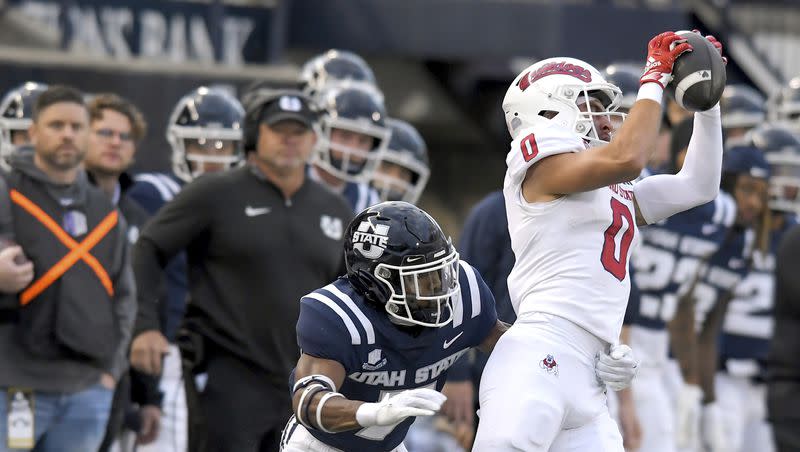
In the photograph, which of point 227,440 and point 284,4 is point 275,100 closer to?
point 227,440

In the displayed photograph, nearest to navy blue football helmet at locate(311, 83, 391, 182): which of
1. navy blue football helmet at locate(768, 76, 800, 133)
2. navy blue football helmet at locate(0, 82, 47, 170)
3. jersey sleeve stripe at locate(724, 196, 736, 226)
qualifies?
navy blue football helmet at locate(0, 82, 47, 170)

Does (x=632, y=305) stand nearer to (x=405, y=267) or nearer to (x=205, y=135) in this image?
(x=205, y=135)

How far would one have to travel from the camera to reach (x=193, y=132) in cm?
775

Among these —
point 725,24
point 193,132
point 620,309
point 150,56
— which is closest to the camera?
point 620,309

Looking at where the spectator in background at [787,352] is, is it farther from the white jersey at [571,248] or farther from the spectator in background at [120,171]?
the spectator in background at [120,171]

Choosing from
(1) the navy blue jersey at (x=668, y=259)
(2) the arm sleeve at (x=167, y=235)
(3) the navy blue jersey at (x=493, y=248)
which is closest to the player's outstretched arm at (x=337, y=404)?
(2) the arm sleeve at (x=167, y=235)

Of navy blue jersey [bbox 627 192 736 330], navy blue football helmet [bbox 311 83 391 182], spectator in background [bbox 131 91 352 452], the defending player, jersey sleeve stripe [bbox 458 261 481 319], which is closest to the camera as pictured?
the defending player

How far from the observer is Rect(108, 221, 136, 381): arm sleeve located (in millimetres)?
6633

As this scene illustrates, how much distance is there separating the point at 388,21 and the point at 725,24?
3.49 m

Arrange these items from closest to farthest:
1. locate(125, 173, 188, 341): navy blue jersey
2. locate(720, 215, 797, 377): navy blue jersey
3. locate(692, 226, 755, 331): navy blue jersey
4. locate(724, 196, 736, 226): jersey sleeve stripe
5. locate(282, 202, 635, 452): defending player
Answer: locate(282, 202, 635, 452): defending player
locate(125, 173, 188, 341): navy blue jersey
locate(724, 196, 736, 226): jersey sleeve stripe
locate(692, 226, 755, 331): navy blue jersey
locate(720, 215, 797, 377): navy blue jersey

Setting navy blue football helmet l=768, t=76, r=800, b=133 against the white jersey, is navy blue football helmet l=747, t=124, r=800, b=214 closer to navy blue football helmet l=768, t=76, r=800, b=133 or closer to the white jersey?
navy blue football helmet l=768, t=76, r=800, b=133

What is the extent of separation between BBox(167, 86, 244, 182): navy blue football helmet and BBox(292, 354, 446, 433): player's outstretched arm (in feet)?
11.0

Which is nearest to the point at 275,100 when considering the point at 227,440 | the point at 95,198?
the point at 95,198

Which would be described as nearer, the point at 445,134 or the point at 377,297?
the point at 377,297
